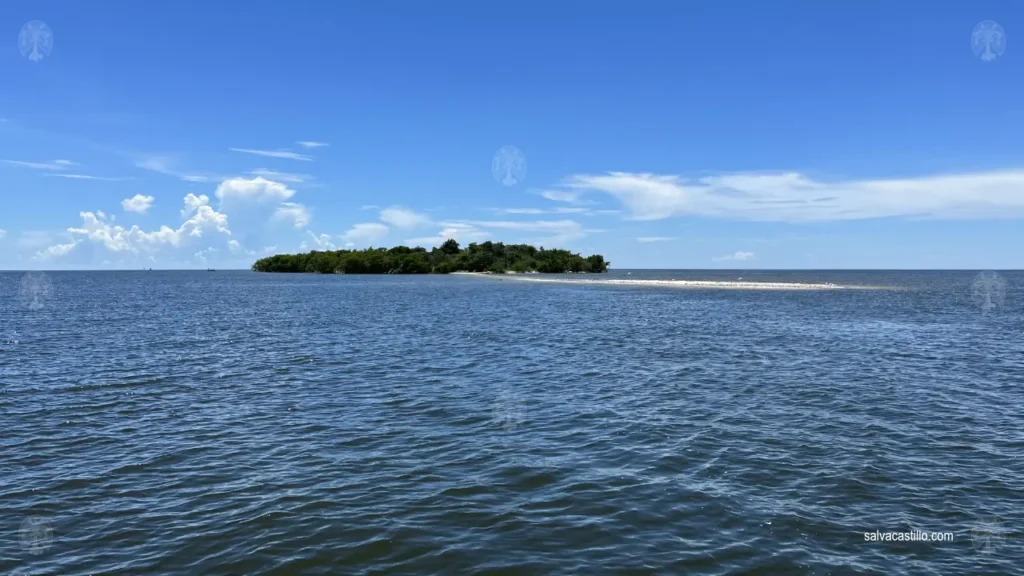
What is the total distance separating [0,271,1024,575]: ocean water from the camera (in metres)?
12.1

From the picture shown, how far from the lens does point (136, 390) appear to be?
27141 millimetres

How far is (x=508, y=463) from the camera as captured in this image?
17.2 m

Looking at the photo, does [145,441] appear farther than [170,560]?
Yes

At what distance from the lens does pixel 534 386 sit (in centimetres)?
2838

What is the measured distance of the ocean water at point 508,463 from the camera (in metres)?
12.1

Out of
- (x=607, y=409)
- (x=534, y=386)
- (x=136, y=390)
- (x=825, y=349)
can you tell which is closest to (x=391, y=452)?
(x=607, y=409)

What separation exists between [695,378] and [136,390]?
25684 mm

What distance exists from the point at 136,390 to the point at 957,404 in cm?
3423

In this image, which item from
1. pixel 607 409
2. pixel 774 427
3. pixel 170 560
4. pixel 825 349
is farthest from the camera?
pixel 825 349

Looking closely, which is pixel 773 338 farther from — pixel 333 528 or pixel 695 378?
pixel 333 528

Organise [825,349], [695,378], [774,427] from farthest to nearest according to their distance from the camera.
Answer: [825,349]
[695,378]
[774,427]

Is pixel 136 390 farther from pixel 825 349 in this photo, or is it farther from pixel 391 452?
pixel 825 349

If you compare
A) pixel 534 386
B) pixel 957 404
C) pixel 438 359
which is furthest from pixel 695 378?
pixel 438 359

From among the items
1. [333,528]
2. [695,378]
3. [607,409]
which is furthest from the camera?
[695,378]
